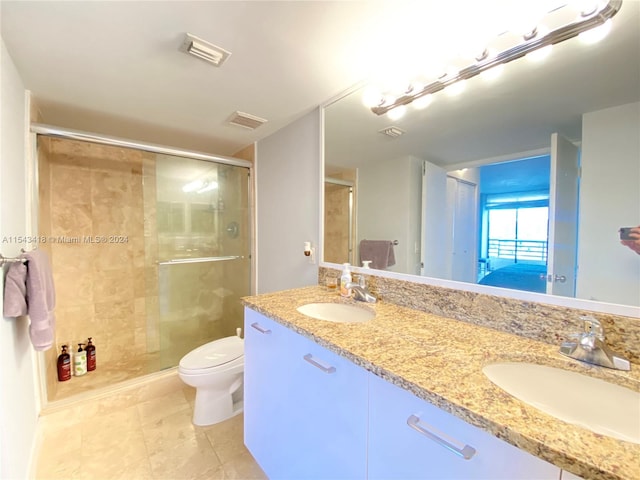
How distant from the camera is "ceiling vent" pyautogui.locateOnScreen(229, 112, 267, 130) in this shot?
1783 millimetres

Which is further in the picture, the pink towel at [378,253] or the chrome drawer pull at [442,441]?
the pink towel at [378,253]

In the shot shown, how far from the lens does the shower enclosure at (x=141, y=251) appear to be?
7.00 ft

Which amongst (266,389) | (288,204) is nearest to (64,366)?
(266,389)

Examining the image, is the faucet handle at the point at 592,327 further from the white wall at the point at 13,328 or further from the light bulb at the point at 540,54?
the white wall at the point at 13,328

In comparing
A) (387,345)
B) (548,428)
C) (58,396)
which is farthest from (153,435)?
(548,428)

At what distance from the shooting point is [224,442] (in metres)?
1.54

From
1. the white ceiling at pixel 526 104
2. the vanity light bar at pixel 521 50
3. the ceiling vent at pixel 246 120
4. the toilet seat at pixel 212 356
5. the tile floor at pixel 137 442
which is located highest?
the ceiling vent at pixel 246 120

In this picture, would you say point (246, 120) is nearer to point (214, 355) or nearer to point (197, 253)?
point (197, 253)

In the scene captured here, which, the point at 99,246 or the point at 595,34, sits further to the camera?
the point at 99,246

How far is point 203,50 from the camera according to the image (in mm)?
1124

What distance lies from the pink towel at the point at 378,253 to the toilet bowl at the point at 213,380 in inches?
42.3

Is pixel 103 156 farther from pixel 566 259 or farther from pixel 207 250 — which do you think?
pixel 566 259

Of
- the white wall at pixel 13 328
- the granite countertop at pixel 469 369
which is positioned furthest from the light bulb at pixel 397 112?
the white wall at pixel 13 328

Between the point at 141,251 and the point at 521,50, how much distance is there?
9.66 ft
